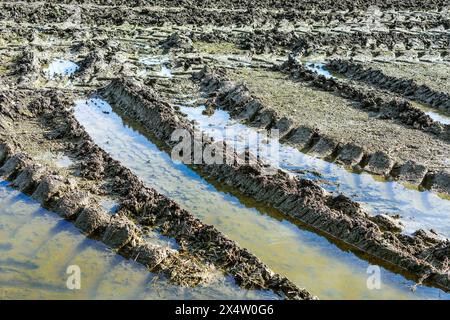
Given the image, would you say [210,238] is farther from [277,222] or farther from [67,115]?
[67,115]

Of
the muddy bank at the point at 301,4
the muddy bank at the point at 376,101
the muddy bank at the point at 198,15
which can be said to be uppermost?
the muddy bank at the point at 301,4

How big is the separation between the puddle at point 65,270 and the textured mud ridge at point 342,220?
254 centimetres

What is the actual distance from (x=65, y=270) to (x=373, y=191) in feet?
22.9

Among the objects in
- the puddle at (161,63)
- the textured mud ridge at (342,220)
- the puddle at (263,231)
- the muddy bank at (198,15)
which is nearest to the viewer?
the puddle at (263,231)

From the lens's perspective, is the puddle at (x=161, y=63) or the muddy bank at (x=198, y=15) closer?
the puddle at (x=161, y=63)

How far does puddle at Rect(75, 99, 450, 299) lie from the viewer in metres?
9.58

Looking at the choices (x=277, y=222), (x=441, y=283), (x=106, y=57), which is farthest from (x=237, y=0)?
(x=441, y=283)

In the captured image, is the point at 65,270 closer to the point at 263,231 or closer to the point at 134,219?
the point at 134,219

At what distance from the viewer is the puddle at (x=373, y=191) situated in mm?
11703

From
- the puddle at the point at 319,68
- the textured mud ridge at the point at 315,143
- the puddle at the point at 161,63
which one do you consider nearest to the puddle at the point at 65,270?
the textured mud ridge at the point at 315,143

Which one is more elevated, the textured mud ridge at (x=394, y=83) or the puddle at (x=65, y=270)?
the textured mud ridge at (x=394, y=83)

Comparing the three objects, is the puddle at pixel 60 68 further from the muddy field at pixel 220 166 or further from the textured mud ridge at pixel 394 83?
the textured mud ridge at pixel 394 83

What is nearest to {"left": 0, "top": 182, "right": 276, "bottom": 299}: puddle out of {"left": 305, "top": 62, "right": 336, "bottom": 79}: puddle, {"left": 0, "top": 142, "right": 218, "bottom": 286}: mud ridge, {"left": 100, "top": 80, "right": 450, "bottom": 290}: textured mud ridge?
{"left": 0, "top": 142, "right": 218, "bottom": 286}: mud ridge

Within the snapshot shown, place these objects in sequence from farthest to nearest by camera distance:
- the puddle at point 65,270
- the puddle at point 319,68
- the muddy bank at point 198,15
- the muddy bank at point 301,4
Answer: the muddy bank at point 301,4, the muddy bank at point 198,15, the puddle at point 319,68, the puddle at point 65,270
